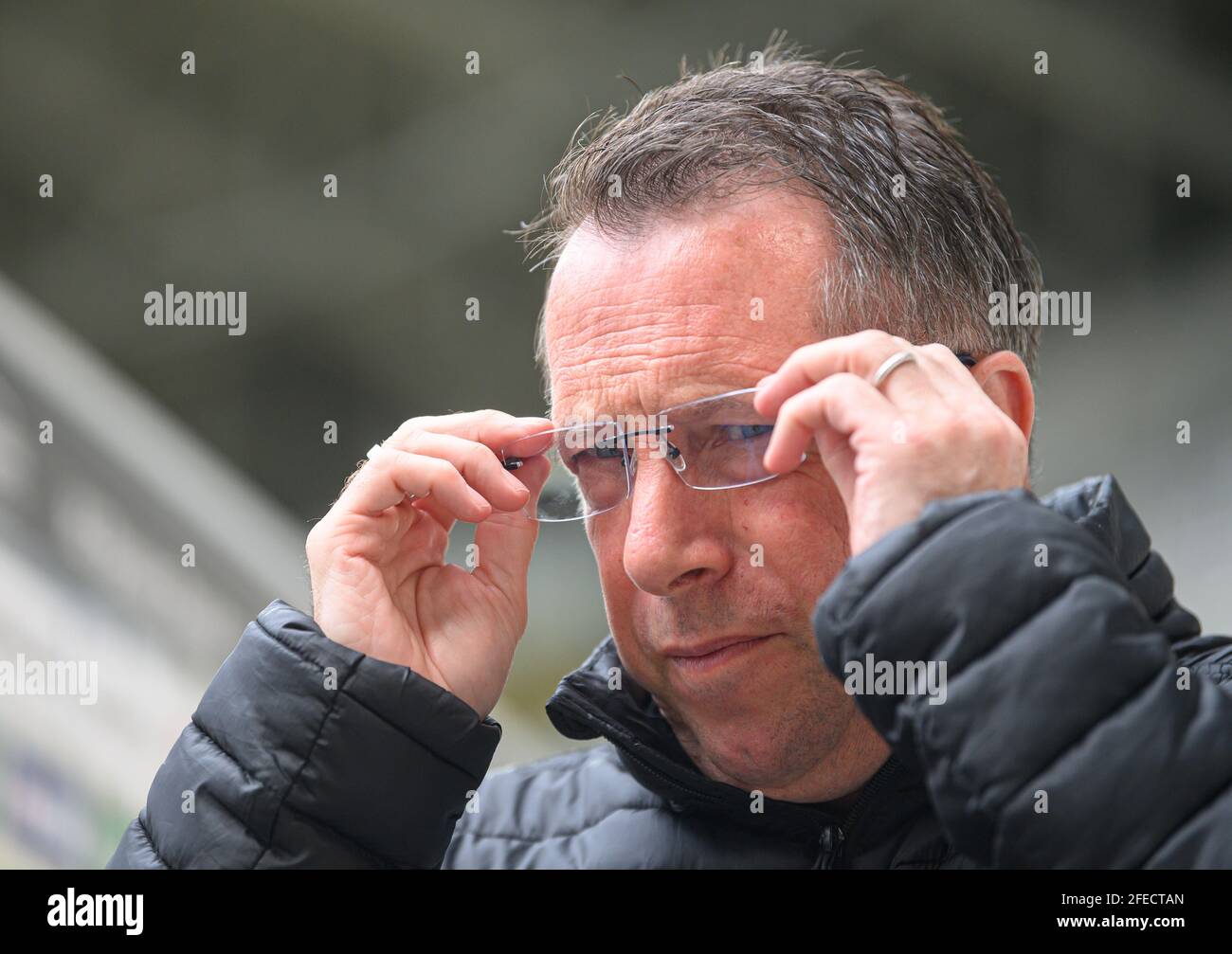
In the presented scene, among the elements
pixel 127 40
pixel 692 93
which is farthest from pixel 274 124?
pixel 692 93

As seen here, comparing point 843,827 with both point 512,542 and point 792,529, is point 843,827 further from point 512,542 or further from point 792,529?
point 512,542

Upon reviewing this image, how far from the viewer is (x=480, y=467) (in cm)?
170

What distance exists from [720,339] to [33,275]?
3308mm

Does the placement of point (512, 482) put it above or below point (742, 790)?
above

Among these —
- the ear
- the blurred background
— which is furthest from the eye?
the blurred background

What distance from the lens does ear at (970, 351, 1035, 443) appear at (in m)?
1.73

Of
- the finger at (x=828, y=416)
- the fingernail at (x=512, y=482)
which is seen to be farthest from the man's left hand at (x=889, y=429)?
the fingernail at (x=512, y=482)

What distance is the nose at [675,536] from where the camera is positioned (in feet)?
5.12

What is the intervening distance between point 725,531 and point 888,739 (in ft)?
1.47

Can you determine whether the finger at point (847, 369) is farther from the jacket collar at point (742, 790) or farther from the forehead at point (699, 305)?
the jacket collar at point (742, 790)

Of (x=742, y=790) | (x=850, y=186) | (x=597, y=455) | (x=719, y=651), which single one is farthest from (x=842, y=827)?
(x=850, y=186)

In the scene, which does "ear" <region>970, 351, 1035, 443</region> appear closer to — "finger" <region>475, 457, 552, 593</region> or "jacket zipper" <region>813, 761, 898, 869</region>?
"jacket zipper" <region>813, 761, 898, 869</region>

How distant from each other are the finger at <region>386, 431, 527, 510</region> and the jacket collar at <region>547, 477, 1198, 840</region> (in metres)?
0.31

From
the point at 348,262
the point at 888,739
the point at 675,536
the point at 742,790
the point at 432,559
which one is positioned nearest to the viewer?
the point at 888,739
